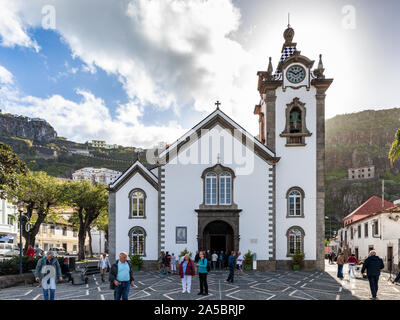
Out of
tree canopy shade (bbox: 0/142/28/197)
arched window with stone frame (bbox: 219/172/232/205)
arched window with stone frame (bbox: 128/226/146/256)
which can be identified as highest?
tree canopy shade (bbox: 0/142/28/197)

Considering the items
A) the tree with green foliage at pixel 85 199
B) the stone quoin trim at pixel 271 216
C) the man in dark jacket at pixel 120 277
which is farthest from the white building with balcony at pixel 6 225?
the man in dark jacket at pixel 120 277

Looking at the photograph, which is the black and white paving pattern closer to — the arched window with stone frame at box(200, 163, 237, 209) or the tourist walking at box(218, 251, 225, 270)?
the tourist walking at box(218, 251, 225, 270)

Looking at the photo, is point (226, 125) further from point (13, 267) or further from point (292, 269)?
point (13, 267)

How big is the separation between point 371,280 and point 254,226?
1240cm

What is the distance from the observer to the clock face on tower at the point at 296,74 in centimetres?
2667

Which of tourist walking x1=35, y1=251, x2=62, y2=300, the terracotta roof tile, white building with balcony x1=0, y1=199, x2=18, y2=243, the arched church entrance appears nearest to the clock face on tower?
the arched church entrance

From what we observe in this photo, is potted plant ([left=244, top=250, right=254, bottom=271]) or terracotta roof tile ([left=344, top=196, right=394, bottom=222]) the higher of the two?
terracotta roof tile ([left=344, top=196, right=394, bottom=222])

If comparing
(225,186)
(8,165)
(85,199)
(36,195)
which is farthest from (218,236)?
(36,195)

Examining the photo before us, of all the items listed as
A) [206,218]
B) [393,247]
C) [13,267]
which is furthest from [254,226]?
[13,267]

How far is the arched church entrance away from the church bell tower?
3.29 metres

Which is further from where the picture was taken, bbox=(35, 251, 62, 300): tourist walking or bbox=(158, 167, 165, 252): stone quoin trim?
bbox=(158, 167, 165, 252): stone quoin trim

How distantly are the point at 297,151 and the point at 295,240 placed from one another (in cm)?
648

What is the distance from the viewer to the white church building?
2522 centimetres

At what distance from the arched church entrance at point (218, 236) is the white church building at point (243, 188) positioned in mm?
73
